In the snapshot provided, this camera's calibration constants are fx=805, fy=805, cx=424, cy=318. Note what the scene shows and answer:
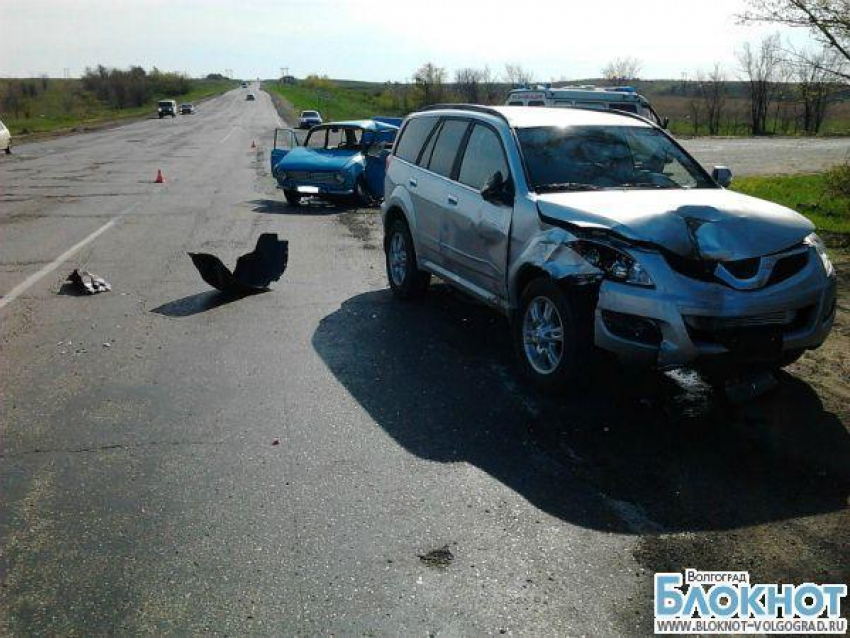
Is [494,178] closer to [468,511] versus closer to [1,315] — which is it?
[468,511]

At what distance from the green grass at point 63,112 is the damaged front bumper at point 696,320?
1986 inches

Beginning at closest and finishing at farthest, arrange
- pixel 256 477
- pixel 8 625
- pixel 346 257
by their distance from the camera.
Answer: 1. pixel 8 625
2. pixel 256 477
3. pixel 346 257

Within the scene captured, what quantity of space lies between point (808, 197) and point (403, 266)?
10656 millimetres

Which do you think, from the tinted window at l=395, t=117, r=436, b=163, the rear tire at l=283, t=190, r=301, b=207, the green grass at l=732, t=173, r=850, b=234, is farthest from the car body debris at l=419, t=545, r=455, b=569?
the rear tire at l=283, t=190, r=301, b=207

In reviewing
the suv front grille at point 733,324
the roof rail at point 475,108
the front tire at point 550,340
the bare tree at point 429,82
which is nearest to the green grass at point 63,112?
the bare tree at point 429,82

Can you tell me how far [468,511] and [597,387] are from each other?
2063 millimetres

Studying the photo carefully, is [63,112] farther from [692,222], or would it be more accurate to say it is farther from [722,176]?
[692,222]

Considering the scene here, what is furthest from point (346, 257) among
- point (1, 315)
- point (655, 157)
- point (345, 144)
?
point (345, 144)

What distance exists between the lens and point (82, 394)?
5.59m

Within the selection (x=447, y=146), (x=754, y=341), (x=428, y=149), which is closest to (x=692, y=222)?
(x=754, y=341)

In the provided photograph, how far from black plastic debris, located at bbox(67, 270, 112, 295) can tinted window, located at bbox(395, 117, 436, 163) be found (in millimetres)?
3492

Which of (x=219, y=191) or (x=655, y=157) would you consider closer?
(x=655, y=157)

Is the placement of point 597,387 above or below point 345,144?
below

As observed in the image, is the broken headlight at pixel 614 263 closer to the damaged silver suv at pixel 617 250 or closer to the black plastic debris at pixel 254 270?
the damaged silver suv at pixel 617 250
